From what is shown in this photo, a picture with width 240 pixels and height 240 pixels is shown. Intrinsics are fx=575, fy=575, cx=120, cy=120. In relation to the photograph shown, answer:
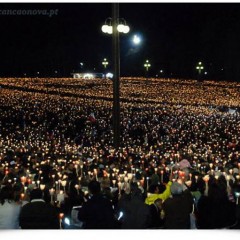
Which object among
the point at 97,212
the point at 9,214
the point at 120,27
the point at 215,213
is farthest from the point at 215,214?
the point at 120,27

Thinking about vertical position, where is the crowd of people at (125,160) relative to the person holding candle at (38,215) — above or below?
above

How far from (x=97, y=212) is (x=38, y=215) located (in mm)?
714

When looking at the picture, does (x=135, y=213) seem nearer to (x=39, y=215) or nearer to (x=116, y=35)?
(x=39, y=215)

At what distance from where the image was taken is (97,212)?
23.0 feet

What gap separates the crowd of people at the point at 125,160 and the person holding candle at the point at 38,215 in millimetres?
12

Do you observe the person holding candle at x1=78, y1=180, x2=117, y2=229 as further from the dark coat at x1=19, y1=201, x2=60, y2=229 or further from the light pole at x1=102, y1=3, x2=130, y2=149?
the light pole at x1=102, y1=3, x2=130, y2=149

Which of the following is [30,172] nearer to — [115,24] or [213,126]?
[115,24]

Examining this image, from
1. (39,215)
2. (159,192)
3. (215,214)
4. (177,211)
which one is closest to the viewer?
(39,215)

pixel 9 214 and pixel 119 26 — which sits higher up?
pixel 119 26

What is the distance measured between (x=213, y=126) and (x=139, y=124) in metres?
2.76

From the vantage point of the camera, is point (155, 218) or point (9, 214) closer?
point (9, 214)

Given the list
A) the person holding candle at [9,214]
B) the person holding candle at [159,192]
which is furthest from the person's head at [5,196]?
the person holding candle at [159,192]

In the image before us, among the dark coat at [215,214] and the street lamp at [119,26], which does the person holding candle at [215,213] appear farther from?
the street lamp at [119,26]

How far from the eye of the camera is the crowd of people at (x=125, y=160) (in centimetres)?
744
